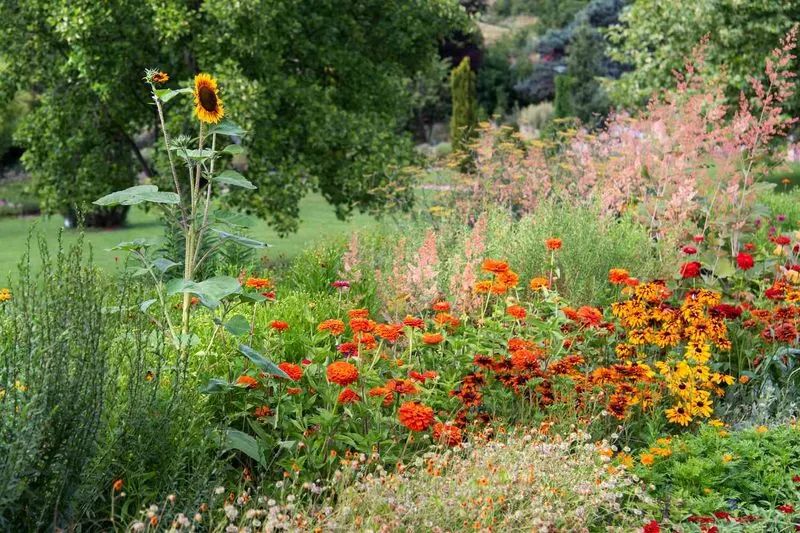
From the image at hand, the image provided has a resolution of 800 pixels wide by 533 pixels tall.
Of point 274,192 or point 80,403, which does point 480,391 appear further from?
point 274,192

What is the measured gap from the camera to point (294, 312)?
492 centimetres

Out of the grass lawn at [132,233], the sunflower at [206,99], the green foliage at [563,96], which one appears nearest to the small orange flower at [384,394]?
the sunflower at [206,99]

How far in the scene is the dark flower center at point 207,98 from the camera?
342 centimetres

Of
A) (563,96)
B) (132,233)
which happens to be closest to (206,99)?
(132,233)

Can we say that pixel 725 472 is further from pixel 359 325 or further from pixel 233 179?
pixel 233 179

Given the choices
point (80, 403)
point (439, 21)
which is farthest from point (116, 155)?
point (80, 403)

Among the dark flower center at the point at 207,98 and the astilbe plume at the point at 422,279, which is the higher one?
the dark flower center at the point at 207,98

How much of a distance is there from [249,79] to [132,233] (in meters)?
4.36

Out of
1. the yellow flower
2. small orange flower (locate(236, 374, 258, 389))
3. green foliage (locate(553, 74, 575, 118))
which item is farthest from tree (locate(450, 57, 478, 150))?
small orange flower (locate(236, 374, 258, 389))

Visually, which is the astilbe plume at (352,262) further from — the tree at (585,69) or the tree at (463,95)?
the tree at (585,69)

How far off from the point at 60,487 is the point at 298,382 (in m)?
1.33

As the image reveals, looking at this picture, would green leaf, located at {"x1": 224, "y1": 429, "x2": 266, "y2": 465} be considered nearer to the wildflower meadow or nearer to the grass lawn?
the wildflower meadow

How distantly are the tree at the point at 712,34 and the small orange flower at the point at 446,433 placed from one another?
12.7 meters

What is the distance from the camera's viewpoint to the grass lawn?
39.1 ft
